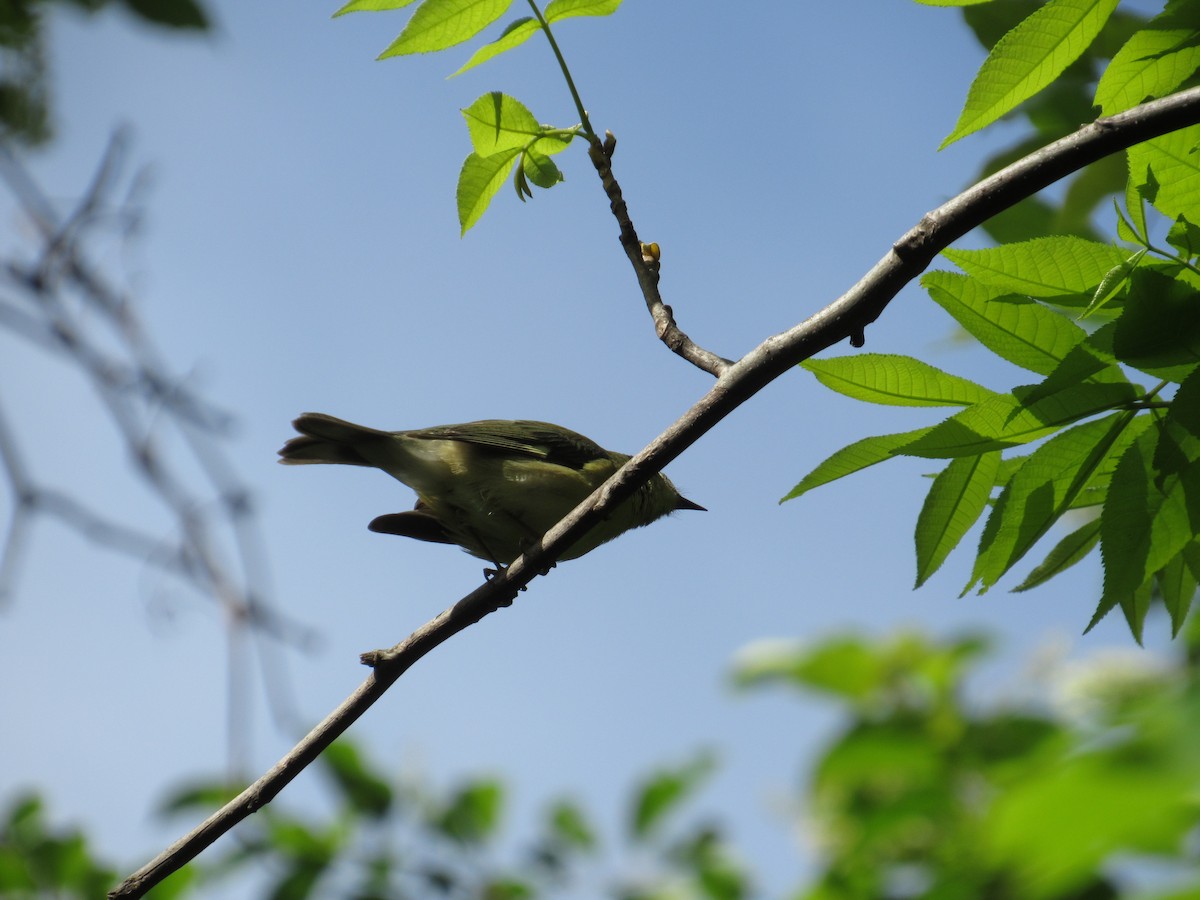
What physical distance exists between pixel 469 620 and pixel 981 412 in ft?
4.84

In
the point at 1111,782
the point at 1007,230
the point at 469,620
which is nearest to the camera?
the point at 1111,782

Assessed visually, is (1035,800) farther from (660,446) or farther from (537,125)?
(537,125)

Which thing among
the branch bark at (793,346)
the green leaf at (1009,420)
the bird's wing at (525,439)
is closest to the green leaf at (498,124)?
the branch bark at (793,346)

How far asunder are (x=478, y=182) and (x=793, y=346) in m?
1.08

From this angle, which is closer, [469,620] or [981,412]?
[981,412]

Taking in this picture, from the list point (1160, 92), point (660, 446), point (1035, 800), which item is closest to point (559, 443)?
point (660, 446)

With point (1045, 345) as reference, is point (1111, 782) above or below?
below

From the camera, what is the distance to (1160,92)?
2.24 meters

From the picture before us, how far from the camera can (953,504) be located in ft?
7.81

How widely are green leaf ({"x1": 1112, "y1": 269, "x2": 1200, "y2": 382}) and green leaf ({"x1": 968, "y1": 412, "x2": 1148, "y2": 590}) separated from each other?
242 millimetres

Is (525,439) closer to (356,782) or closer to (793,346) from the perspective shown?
(356,782)

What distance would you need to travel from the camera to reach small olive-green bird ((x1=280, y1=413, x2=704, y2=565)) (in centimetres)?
591

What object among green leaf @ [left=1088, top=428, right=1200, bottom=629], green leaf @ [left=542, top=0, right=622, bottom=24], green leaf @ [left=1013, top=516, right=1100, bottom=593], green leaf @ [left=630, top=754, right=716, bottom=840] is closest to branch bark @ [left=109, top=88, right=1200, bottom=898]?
green leaf @ [left=1088, top=428, right=1200, bottom=629]

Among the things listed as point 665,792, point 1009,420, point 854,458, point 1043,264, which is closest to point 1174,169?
point 1043,264
